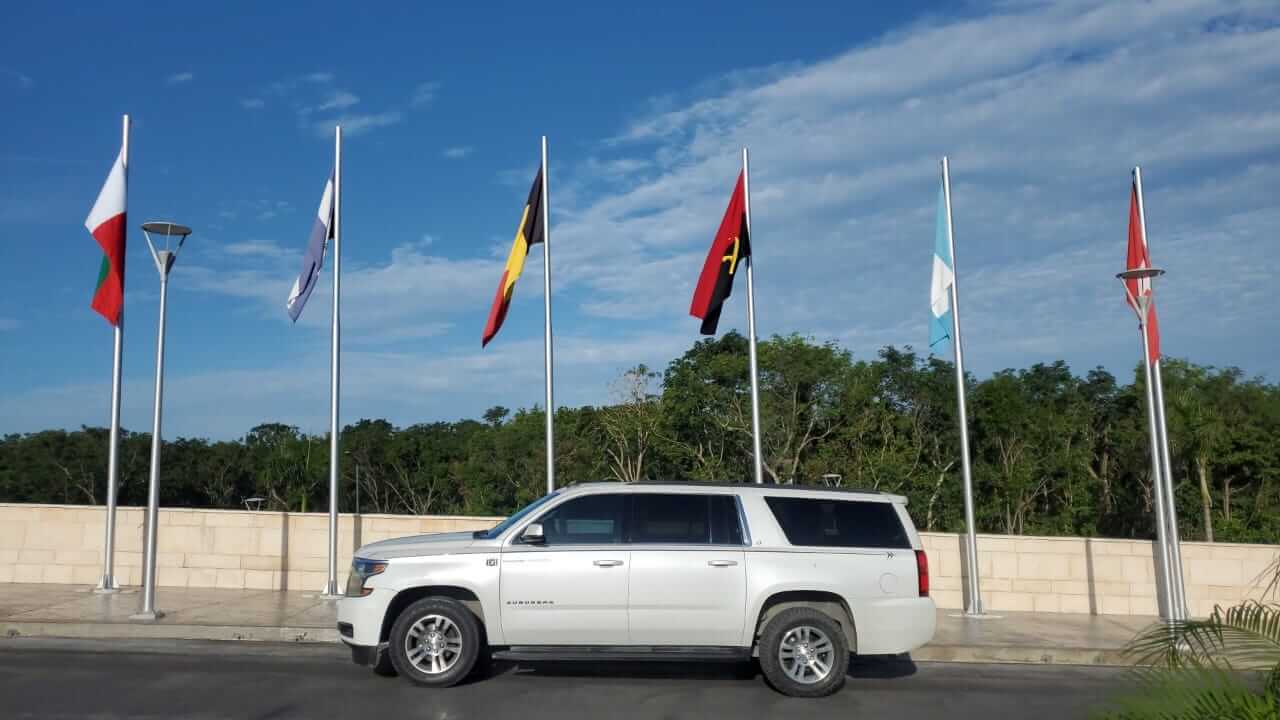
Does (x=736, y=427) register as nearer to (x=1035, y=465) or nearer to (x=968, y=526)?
(x=1035, y=465)

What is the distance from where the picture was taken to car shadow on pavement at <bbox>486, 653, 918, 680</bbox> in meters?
10.2

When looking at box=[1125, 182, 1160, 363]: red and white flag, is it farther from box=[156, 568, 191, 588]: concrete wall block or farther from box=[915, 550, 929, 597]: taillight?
box=[156, 568, 191, 588]: concrete wall block

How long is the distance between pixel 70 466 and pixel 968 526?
71.0 meters

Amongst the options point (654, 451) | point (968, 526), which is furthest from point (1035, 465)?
point (968, 526)

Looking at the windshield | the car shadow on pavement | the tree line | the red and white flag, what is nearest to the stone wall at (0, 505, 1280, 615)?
the red and white flag

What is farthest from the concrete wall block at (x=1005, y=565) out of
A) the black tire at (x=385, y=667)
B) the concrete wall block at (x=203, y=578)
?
the concrete wall block at (x=203, y=578)

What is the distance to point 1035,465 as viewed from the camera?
163ft

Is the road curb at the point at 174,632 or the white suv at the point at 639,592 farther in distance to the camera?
the road curb at the point at 174,632

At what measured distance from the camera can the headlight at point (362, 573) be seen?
365 inches

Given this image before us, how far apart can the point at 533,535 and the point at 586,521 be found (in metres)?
0.53

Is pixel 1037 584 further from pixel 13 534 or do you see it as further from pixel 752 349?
pixel 13 534

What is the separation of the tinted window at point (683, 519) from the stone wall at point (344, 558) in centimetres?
704

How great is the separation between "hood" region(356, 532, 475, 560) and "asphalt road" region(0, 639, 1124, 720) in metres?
1.15

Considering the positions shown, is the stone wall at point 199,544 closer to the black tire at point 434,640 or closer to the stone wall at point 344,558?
the stone wall at point 344,558
